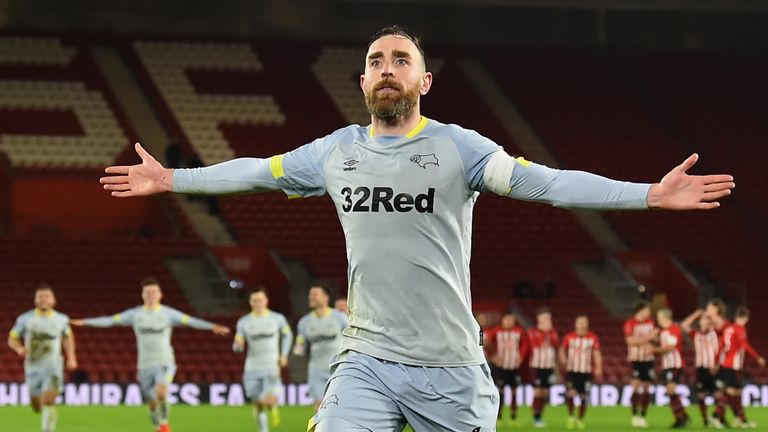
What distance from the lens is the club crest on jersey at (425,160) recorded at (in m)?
5.02

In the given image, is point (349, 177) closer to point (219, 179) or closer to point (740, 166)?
point (219, 179)

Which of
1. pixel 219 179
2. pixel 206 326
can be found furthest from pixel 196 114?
pixel 219 179

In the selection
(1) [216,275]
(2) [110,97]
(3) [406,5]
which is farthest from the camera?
(3) [406,5]

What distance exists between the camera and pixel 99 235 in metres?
28.2

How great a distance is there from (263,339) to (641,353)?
560 cm

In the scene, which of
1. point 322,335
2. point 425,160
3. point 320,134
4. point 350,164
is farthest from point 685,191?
point 320,134

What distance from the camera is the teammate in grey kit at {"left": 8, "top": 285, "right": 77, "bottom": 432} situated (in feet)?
55.6

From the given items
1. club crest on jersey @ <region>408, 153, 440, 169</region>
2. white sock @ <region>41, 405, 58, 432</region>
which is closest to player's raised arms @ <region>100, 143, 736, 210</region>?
club crest on jersey @ <region>408, 153, 440, 169</region>

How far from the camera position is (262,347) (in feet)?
59.2

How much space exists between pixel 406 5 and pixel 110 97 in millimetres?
7664

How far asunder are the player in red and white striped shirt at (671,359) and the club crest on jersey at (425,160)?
1468 cm

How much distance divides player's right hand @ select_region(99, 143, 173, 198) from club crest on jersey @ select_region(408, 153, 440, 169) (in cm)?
96

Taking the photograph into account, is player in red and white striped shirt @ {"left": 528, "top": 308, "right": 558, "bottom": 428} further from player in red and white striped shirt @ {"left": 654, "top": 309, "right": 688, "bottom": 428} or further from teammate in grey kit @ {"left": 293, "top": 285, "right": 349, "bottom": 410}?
teammate in grey kit @ {"left": 293, "top": 285, "right": 349, "bottom": 410}

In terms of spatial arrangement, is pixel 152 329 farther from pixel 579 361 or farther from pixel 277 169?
pixel 277 169
